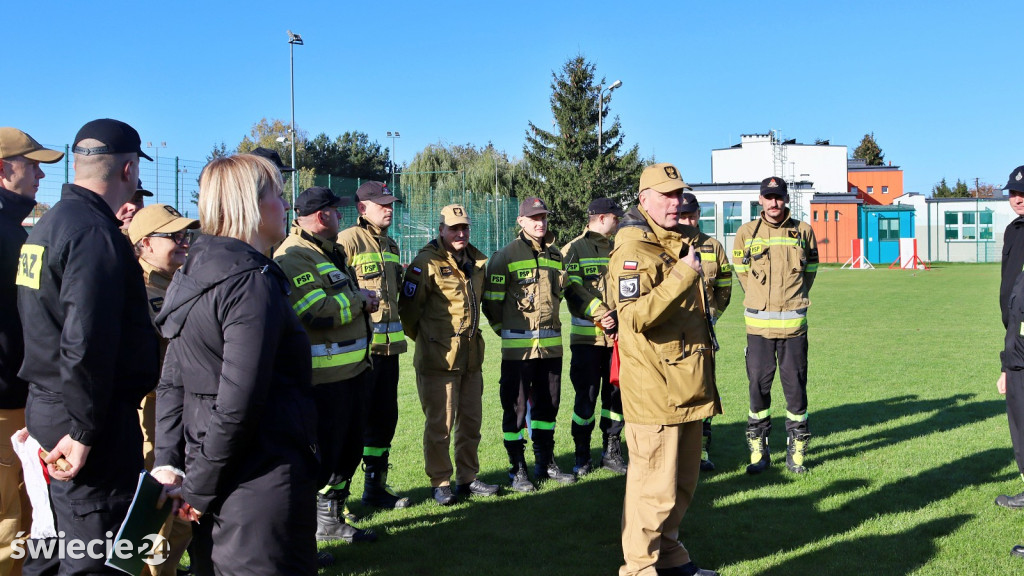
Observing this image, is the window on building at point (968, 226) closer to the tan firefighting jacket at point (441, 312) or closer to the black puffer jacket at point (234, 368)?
the tan firefighting jacket at point (441, 312)

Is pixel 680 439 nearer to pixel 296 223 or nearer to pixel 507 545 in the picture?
pixel 507 545

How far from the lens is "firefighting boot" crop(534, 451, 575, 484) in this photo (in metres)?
7.08

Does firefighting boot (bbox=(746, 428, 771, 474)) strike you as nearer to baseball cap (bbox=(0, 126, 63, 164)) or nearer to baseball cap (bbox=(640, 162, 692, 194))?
baseball cap (bbox=(640, 162, 692, 194))

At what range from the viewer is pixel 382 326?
6316 millimetres

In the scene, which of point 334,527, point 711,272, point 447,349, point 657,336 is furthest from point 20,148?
point 711,272

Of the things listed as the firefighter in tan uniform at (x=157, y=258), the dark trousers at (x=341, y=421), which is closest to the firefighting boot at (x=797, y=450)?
the dark trousers at (x=341, y=421)

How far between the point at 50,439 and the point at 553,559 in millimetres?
3147

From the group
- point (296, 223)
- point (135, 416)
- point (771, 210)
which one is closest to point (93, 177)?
point (135, 416)

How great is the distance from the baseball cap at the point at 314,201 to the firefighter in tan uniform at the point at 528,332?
1.94m

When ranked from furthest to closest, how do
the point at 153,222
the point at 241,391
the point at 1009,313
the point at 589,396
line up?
the point at 589,396
the point at 1009,313
the point at 153,222
the point at 241,391

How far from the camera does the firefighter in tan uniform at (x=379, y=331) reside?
6320mm

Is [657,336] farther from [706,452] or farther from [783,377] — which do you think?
[706,452]

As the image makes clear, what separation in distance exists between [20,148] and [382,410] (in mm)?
3253

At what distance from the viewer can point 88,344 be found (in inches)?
119
